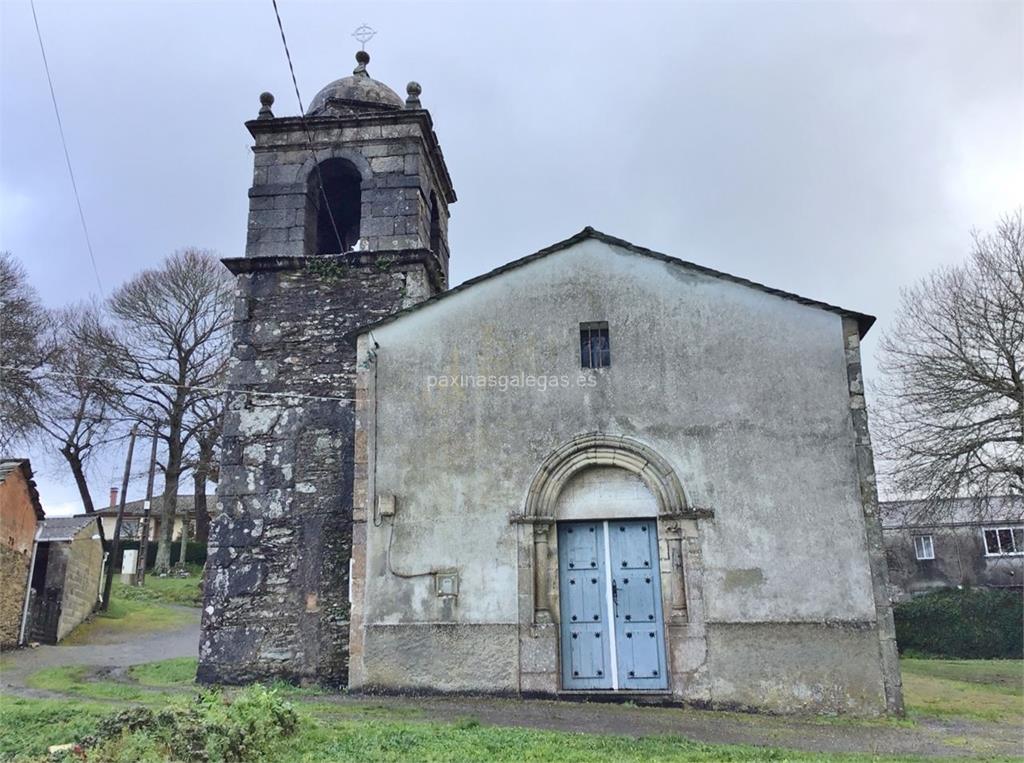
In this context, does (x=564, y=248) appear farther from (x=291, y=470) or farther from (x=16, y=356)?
(x=16, y=356)

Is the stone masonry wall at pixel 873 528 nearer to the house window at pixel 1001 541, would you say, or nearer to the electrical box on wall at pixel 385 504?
the electrical box on wall at pixel 385 504

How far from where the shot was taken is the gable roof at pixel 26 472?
764 inches

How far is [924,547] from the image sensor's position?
35969mm

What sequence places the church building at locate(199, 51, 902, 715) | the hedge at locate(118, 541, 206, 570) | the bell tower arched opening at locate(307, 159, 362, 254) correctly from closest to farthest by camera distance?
the church building at locate(199, 51, 902, 715) → the bell tower arched opening at locate(307, 159, 362, 254) → the hedge at locate(118, 541, 206, 570)

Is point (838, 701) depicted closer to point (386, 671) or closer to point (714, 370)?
point (714, 370)

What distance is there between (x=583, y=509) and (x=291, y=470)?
4.96 metres

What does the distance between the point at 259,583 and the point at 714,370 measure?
7670 millimetres

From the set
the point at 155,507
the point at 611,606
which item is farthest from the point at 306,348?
the point at 155,507

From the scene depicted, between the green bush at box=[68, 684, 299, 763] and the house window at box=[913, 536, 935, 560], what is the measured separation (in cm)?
3493

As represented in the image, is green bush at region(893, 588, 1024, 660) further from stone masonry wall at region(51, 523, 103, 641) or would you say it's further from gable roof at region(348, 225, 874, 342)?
stone masonry wall at region(51, 523, 103, 641)

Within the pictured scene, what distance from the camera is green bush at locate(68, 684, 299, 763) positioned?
6234 mm

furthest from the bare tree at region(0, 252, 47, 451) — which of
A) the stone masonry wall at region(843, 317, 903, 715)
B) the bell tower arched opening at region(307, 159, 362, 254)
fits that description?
the stone masonry wall at region(843, 317, 903, 715)

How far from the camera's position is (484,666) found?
34.4 ft

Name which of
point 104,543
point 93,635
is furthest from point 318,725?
point 104,543
